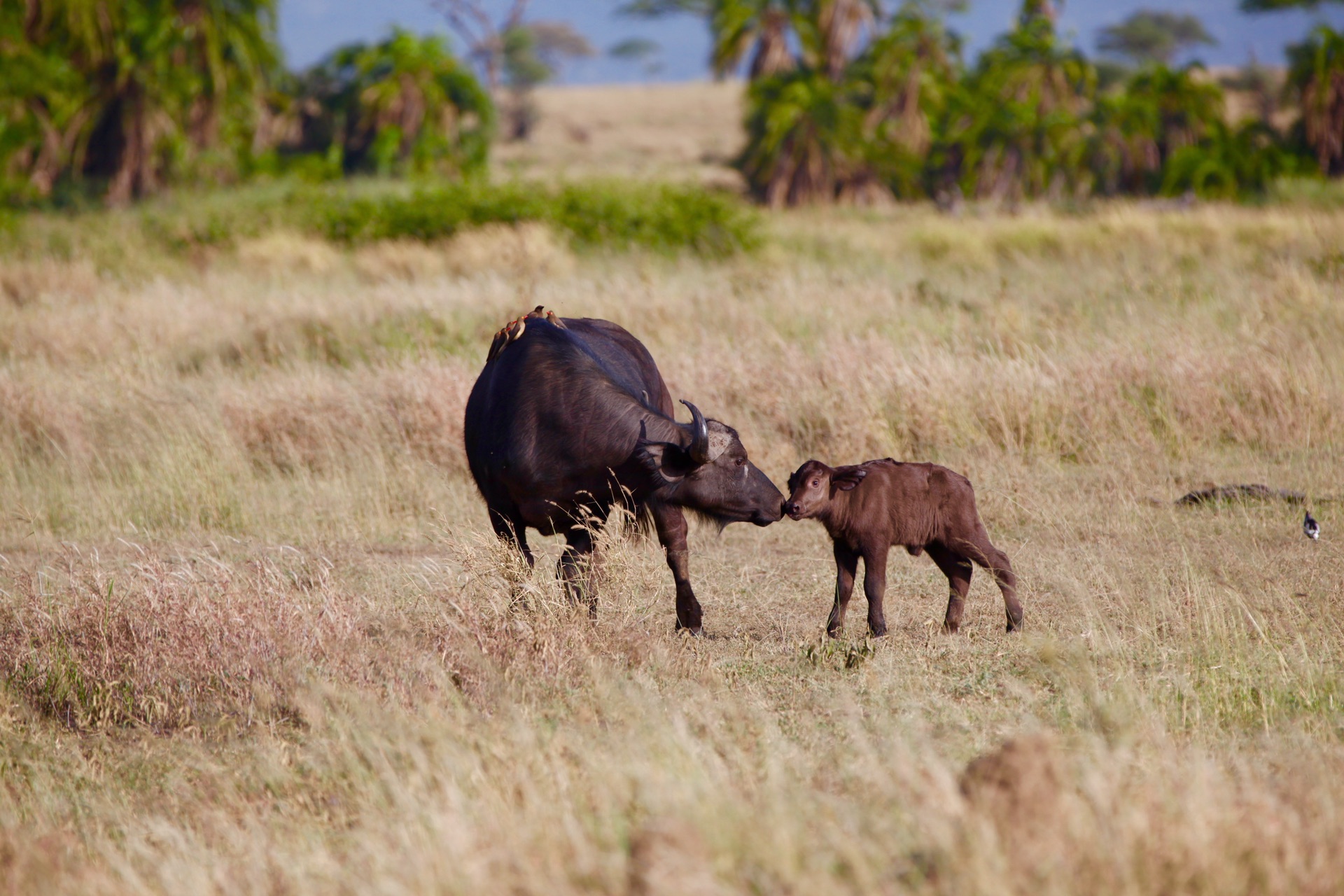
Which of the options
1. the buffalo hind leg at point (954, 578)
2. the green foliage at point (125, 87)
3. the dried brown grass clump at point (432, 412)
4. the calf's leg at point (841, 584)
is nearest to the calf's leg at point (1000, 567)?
the buffalo hind leg at point (954, 578)

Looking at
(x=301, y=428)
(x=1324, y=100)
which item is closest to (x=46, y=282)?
(x=301, y=428)

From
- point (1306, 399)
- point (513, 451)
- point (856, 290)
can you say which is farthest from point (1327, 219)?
point (513, 451)

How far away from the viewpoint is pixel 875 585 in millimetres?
5496

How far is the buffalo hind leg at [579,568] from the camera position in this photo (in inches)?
212

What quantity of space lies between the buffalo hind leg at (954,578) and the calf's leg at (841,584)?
0.43 meters

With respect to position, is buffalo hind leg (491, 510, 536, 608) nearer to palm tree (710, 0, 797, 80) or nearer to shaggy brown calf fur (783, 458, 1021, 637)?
shaggy brown calf fur (783, 458, 1021, 637)

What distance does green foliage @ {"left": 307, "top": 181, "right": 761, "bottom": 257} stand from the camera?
18.5 metres

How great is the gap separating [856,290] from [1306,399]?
5.67 m

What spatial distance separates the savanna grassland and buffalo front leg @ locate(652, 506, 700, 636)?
0.15 m

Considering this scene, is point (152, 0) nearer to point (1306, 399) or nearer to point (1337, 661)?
point (1306, 399)

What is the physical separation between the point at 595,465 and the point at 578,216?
14.3 meters

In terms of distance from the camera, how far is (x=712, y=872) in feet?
8.72

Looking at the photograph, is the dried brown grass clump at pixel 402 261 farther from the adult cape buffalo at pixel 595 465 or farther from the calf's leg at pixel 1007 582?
the calf's leg at pixel 1007 582

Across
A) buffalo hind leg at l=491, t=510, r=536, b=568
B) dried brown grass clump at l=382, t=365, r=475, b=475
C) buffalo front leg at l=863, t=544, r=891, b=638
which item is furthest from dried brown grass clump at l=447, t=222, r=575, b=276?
buffalo front leg at l=863, t=544, r=891, b=638
